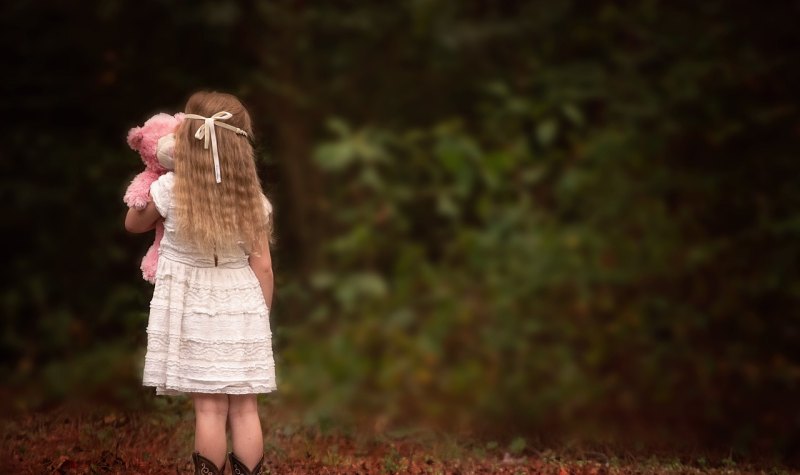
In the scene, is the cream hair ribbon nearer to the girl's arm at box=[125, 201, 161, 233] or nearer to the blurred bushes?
the girl's arm at box=[125, 201, 161, 233]

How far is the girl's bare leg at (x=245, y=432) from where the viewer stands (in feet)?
12.0

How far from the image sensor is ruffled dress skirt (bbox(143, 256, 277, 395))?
140 inches

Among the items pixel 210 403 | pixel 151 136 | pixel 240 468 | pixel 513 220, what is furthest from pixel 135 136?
pixel 513 220

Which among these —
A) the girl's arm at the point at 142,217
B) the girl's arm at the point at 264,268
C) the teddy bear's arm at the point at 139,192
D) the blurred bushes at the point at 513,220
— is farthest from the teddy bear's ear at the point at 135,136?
the blurred bushes at the point at 513,220

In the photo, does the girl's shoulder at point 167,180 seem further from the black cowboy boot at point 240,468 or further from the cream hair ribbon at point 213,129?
the black cowboy boot at point 240,468

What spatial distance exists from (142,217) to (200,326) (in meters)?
0.44

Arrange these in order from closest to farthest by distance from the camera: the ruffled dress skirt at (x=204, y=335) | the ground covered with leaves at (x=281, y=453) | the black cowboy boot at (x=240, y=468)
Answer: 1. the ruffled dress skirt at (x=204, y=335)
2. the black cowboy boot at (x=240, y=468)
3. the ground covered with leaves at (x=281, y=453)

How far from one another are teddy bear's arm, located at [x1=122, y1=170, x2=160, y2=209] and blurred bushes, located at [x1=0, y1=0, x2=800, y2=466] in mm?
3690

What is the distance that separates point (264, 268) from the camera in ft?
12.3

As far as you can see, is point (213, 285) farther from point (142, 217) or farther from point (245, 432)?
point (245, 432)

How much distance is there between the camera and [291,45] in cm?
891

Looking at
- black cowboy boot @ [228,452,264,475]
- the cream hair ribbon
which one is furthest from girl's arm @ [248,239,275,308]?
black cowboy boot @ [228,452,264,475]

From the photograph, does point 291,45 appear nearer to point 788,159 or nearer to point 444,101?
point 444,101

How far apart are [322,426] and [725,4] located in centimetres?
537
